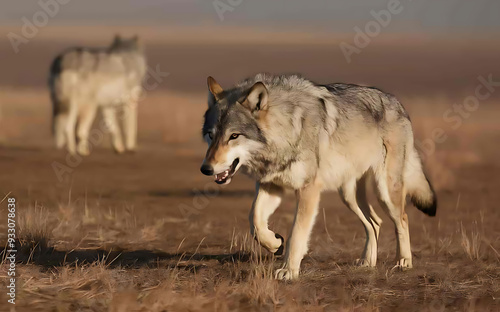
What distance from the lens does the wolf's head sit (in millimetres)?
4973

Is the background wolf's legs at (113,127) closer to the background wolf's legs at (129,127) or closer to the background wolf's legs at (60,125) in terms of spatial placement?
the background wolf's legs at (129,127)

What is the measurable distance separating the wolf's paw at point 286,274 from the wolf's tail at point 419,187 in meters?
1.50

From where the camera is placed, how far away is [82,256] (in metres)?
6.15

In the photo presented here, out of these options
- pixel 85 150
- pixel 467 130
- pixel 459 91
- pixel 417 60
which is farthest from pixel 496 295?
pixel 417 60

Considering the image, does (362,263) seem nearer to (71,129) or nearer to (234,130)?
(234,130)

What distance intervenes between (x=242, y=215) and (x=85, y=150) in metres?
5.51

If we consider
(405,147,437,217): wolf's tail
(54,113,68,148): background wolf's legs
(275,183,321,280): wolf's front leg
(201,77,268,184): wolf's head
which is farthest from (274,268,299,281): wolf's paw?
(54,113,68,148): background wolf's legs

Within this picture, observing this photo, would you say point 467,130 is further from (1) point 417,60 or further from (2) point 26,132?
(1) point 417,60

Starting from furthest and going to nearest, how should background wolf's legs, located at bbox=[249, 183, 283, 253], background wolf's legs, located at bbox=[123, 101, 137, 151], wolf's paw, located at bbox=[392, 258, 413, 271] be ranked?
background wolf's legs, located at bbox=[123, 101, 137, 151]
wolf's paw, located at bbox=[392, 258, 413, 271]
background wolf's legs, located at bbox=[249, 183, 283, 253]

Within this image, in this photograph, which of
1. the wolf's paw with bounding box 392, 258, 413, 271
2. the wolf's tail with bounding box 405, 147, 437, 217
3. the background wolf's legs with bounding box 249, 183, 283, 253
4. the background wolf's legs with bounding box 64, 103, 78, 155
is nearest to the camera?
the background wolf's legs with bounding box 249, 183, 283, 253

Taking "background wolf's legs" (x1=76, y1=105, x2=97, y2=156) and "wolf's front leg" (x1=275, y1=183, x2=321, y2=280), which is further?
"background wolf's legs" (x1=76, y1=105, x2=97, y2=156)

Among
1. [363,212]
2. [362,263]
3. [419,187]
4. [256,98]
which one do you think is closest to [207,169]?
[256,98]

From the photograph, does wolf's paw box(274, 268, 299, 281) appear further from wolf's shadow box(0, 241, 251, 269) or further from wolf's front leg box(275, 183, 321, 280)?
wolf's shadow box(0, 241, 251, 269)

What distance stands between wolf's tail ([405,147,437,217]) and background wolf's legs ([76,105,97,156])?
325 inches
